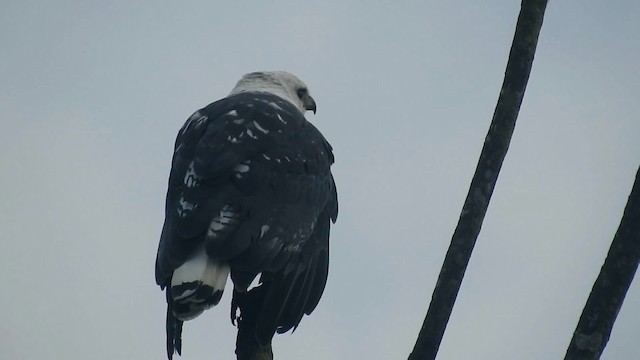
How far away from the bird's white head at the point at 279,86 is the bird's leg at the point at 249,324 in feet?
8.40

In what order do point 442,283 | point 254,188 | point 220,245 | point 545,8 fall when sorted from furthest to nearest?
point 254,188, point 220,245, point 545,8, point 442,283

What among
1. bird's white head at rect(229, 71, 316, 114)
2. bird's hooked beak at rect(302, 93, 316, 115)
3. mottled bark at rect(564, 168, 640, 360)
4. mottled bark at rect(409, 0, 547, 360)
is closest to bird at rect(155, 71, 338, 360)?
bird's white head at rect(229, 71, 316, 114)

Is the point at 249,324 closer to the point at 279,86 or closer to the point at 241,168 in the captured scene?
the point at 241,168

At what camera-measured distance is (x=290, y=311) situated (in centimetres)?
610

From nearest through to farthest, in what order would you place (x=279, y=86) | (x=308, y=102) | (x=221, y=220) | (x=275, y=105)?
(x=221, y=220) → (x=275, y=105) → (x=279, y=86) → (x=308, y=102)

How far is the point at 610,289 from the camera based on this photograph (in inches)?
165

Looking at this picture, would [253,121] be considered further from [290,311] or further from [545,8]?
[545,8]

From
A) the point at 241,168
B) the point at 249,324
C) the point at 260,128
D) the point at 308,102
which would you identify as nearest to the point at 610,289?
the point at 249,324

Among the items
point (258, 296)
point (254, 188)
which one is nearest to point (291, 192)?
point (254, 188)

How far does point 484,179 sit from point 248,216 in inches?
67.5

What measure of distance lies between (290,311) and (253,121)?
1.53 m

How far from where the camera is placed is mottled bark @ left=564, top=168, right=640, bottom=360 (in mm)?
4172

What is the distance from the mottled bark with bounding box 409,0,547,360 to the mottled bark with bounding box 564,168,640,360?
36.4 inches

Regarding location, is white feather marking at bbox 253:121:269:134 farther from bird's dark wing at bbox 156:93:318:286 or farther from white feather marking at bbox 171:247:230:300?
white feather marking at bbox 171:247:230:300
